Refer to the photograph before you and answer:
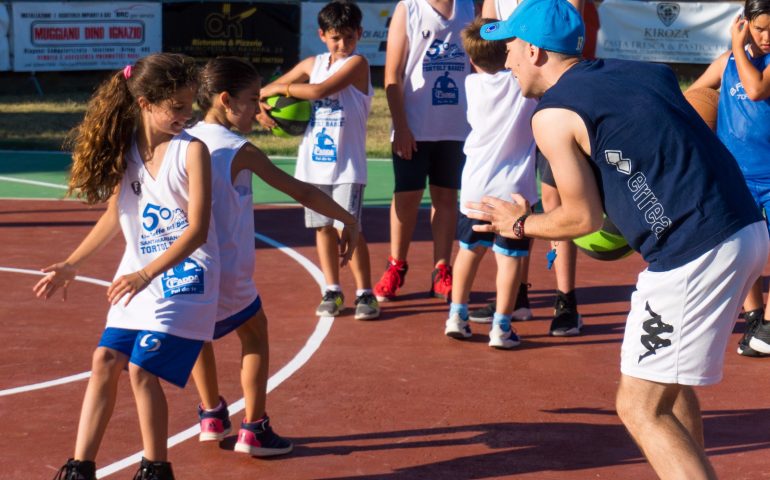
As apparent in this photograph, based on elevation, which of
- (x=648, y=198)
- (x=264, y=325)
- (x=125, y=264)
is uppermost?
(x=648, y=198)

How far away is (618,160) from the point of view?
4387mm

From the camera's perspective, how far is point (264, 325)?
5.90 m

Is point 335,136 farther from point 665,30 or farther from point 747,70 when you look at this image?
point 665,30

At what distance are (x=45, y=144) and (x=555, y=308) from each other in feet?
36.1

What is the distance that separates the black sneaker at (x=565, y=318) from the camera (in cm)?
817

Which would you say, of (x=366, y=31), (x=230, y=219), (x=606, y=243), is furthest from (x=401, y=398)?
(x=366, y=31)

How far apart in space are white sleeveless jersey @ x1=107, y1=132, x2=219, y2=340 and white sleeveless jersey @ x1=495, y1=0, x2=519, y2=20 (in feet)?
12.1

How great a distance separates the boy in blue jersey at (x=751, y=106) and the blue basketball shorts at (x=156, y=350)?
3989 millimetres

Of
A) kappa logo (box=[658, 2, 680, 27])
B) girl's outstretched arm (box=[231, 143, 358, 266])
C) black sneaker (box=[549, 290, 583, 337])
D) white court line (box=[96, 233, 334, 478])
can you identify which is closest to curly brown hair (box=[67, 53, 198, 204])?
girl's outstretched arm (box=[231, 143, 358, 266])

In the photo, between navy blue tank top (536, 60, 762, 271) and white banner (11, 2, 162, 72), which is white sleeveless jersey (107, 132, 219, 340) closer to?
navy blue tank top (536, 60, 762, 271)

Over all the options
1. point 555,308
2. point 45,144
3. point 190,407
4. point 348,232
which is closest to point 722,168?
point 348,232

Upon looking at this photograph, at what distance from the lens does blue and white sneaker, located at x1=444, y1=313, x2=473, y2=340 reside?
7.89 metres

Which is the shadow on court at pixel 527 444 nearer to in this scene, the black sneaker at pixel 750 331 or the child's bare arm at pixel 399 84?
the black sneaker at pixel 750 331

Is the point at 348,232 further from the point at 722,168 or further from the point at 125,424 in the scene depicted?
the point at 722,168
